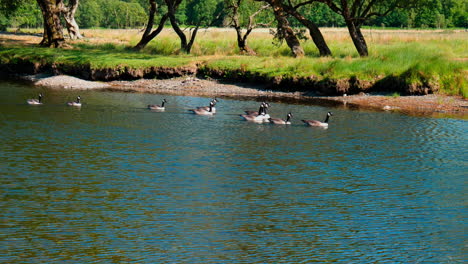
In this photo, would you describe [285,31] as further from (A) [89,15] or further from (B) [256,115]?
(A) [89,15]

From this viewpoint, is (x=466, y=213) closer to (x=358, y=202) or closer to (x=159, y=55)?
(x=358, y=202)

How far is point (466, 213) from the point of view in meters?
19.3

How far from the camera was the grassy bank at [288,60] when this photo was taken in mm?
43125

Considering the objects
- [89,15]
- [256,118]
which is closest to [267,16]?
[256,118]

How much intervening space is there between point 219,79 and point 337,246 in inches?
1354

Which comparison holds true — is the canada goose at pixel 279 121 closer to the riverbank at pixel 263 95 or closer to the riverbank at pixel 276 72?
the riverbank at pixel 263 95

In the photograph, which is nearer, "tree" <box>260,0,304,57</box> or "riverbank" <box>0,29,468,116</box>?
"riverbank" <box>0,29,468,116</box>

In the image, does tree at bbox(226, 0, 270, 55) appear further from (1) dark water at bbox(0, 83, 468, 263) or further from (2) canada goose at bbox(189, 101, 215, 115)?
(1) dark water at bbox(0, 83, 468, 263)

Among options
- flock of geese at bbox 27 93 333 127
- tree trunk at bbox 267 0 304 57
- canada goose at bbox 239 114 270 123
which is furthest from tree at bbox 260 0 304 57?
canada goose at bbox 239 114 270 123

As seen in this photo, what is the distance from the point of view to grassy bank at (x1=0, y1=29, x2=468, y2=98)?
141ft

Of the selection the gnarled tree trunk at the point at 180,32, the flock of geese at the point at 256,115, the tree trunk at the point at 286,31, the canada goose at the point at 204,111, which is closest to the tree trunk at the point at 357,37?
the tree trunk at the point at 286,31

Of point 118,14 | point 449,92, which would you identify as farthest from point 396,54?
point 118,14

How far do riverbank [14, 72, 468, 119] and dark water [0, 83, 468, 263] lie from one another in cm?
524

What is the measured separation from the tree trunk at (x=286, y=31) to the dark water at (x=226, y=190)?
799 inches
